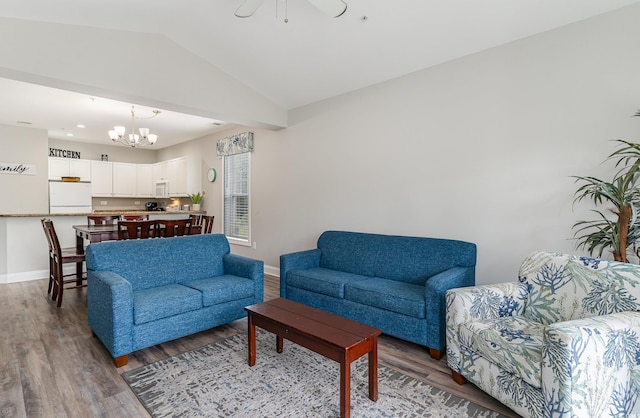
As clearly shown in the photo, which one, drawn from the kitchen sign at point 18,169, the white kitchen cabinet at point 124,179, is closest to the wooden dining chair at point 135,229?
the kitchen sign at point 18,169

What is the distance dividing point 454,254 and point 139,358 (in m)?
2.90

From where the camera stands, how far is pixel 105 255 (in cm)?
291

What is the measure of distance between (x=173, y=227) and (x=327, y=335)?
3.00 m

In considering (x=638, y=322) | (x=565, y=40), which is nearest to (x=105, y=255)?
(x=638, y=322)

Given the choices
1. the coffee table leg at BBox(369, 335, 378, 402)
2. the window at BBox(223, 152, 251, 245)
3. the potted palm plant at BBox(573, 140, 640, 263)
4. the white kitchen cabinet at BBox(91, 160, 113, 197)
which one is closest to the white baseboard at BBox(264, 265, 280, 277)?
the window at BBox(223, 152, 251, 245)

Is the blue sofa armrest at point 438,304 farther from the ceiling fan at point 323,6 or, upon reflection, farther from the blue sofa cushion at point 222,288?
the ceiling fan at point 323,6

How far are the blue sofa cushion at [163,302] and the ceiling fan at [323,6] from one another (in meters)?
2.40

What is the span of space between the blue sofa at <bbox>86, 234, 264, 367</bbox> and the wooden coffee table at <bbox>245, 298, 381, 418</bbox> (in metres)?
0.72

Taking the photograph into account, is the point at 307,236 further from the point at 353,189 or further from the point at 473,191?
the point at 473,191

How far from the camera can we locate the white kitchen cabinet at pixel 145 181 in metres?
8.41

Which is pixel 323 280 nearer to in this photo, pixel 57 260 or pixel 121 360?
pixel 121 360

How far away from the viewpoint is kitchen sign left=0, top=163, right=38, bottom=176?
596 centimetres

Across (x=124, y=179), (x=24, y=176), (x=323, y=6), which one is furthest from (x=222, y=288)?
(x=124, y=179)

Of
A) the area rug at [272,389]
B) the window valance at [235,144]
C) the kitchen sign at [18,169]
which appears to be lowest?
the area rug at [272,389]
